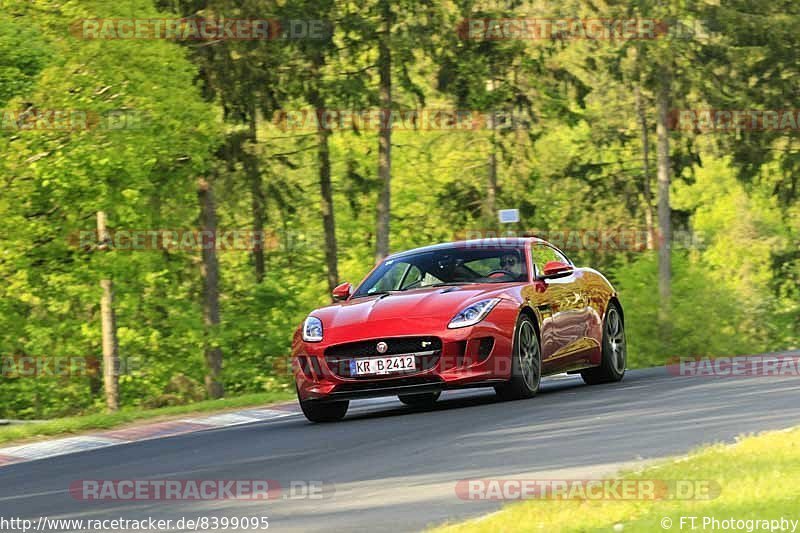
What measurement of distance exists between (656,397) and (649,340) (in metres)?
23.4

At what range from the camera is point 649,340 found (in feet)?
121

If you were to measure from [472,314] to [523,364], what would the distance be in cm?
89

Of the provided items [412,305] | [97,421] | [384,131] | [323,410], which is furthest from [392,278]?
[384,131]

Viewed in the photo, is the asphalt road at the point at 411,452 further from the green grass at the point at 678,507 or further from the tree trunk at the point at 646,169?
the tree trunk at the point at 646,169

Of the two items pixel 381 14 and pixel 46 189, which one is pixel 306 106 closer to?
pixel 381 14

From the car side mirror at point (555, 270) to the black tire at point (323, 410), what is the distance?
2.26m

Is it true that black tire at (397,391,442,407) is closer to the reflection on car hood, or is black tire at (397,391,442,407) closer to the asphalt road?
the asphalt road

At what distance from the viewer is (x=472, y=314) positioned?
1345cm

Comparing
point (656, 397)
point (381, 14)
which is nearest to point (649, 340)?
point (381, 14)

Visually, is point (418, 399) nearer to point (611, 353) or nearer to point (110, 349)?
point (611, 353)

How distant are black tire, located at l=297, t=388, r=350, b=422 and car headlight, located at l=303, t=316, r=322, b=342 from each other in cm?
59

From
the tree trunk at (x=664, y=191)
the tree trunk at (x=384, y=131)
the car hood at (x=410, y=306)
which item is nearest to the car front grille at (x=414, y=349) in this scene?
the car hood at (x=410, y=306)

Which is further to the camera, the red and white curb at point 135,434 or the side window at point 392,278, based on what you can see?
the side window at point 392,278

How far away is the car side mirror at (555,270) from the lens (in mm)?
14586
